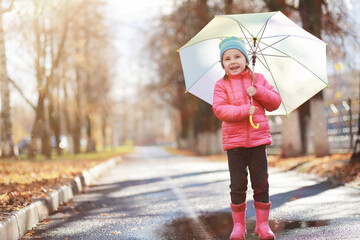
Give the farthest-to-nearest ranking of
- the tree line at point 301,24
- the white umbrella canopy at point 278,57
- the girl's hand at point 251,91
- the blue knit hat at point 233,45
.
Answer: the tree line at point 301,24 → the white umbrella canopy at point 278,57 → the blue knit hat at point 233,45 → the girl's hand at point 251,91

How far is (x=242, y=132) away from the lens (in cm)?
460

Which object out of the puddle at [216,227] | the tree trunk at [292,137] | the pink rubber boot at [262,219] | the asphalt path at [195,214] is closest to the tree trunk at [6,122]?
the tree trunk at [292,137]

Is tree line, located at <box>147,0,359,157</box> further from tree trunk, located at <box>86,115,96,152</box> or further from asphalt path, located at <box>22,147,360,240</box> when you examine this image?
tree trunk, located at <box>86,115,96,152</box>

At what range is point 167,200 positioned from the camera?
850cm

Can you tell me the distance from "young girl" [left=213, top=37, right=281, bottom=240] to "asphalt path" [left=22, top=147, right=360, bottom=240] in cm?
39

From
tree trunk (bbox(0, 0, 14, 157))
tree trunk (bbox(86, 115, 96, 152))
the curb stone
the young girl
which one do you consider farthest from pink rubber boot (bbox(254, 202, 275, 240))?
tree trunk (bbox(86, 115, 96, 152))

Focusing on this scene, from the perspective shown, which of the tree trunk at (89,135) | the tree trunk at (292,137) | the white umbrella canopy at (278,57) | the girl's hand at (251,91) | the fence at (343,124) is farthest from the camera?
the tree trunk at (89,135)

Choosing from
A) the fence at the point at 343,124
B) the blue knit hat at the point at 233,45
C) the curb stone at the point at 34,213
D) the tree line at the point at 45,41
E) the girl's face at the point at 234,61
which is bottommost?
the curb stone at the point at 34,213

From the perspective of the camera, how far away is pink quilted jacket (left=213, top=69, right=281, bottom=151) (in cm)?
452

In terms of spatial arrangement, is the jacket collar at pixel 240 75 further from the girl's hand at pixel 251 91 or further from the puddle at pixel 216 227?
the puddle at pixel 216 227

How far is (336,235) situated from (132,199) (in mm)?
4853

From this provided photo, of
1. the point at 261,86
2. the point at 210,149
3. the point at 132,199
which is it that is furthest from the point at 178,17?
the point at 261,86

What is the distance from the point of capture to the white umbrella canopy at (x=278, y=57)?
5.39 m

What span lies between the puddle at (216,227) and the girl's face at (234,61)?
1679mm
